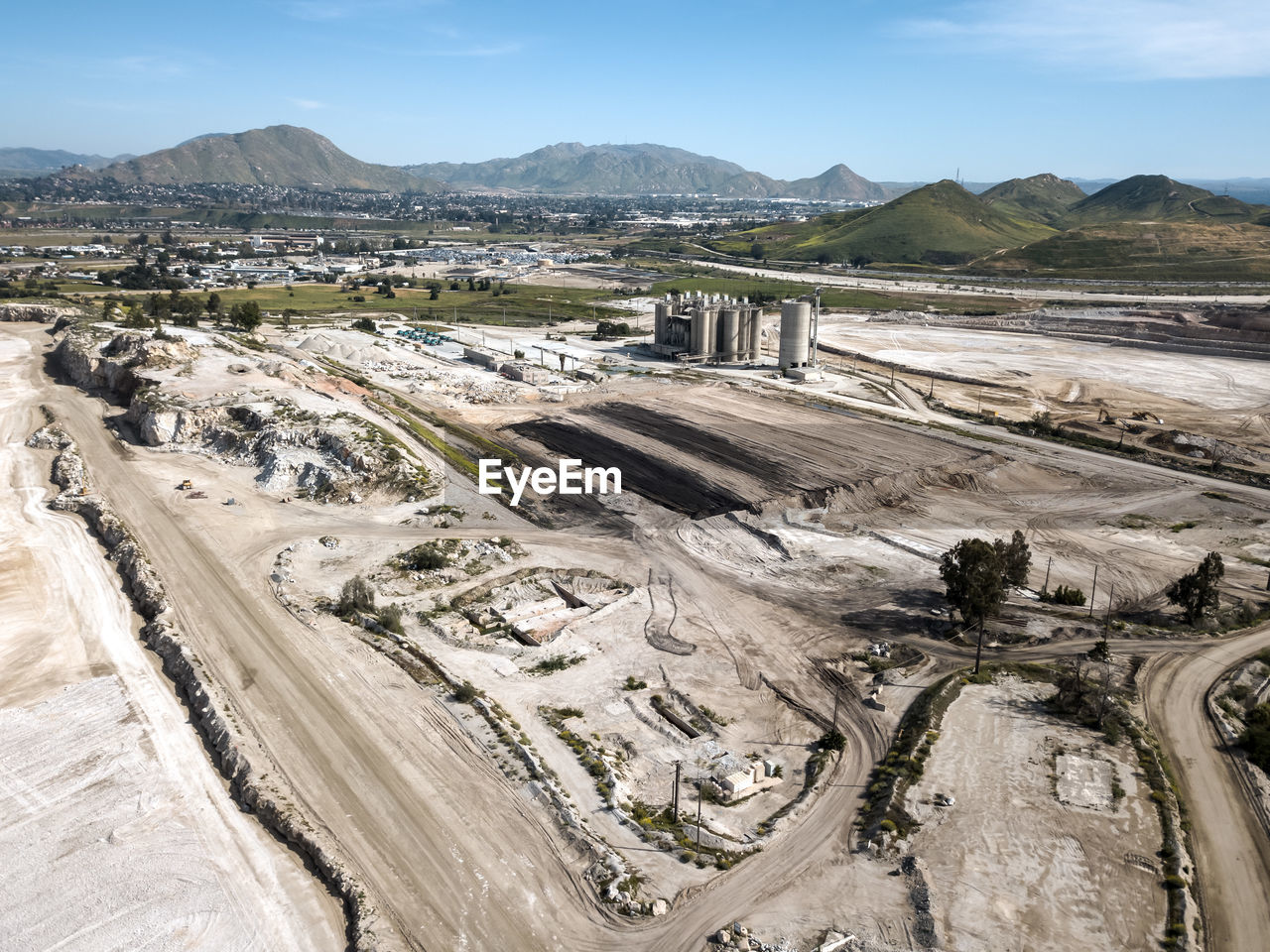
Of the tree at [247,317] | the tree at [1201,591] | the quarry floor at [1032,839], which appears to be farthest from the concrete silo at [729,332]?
the quarry floor at [1032,839]

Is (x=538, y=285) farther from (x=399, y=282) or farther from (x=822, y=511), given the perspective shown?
(x=822, y=511)

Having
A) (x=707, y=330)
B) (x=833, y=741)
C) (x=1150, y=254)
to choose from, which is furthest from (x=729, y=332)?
(x=1150, y=254)

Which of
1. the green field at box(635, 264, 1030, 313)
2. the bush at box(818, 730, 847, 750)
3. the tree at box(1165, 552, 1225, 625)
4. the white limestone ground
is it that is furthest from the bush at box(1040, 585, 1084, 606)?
the green field at box(635, 264, 1030, 313)

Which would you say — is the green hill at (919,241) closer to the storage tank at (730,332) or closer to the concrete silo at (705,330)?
the storage tank at (730,332)

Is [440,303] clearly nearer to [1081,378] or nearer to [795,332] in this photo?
[795,332]

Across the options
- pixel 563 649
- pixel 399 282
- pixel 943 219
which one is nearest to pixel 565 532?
pixel 563 649

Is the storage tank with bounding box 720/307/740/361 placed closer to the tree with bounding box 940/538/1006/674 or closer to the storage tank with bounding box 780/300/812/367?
the storage tank with bounding box 780/300/812/367

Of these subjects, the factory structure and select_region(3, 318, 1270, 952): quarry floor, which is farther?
the factory structure
